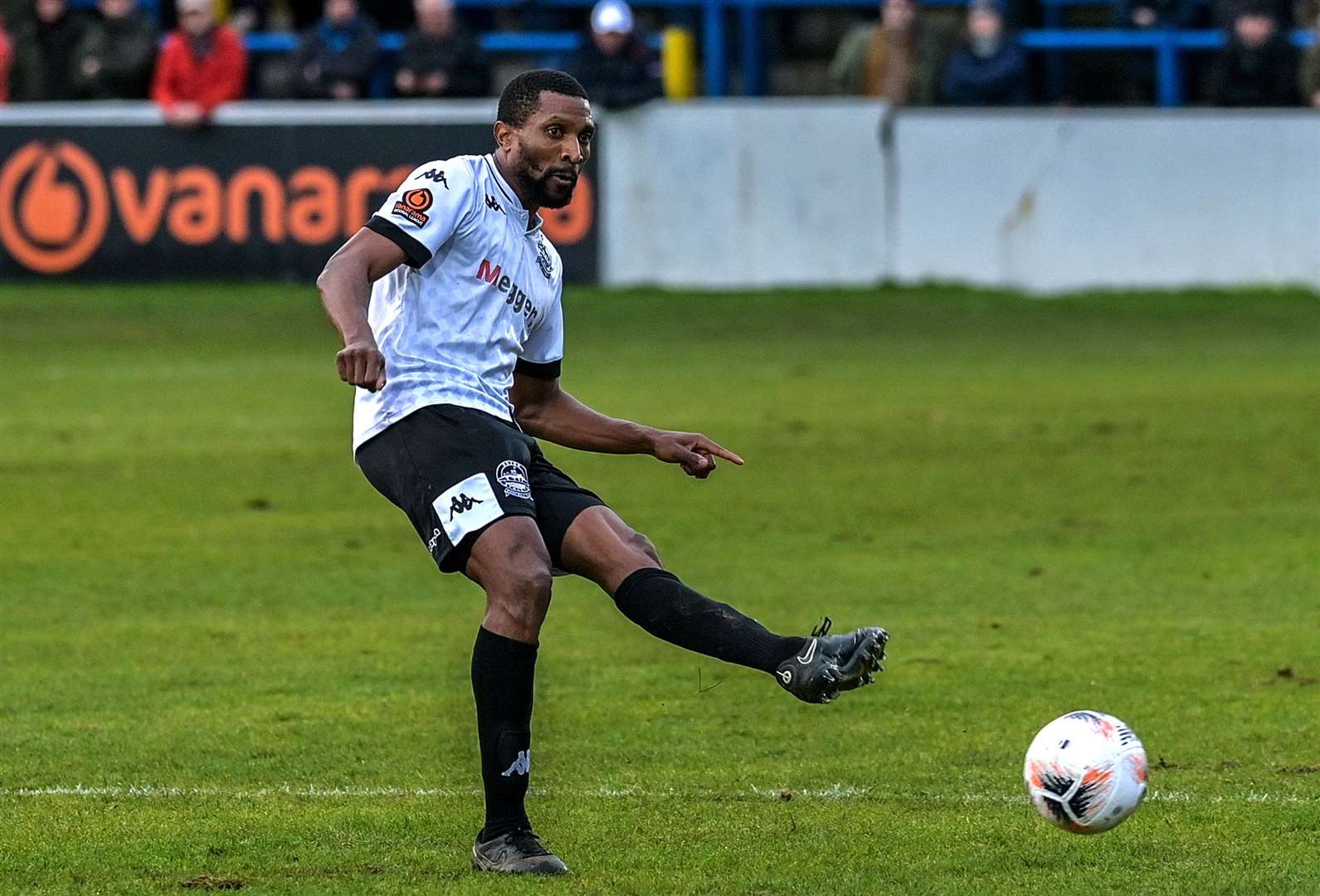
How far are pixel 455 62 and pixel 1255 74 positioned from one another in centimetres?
739

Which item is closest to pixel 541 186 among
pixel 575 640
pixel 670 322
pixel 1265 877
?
pixel 1265 877

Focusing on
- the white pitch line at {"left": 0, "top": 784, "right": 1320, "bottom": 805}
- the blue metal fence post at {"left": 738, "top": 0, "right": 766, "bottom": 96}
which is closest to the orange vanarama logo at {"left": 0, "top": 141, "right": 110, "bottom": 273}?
the blue metal fence post at {"left": 738, "top": 0, "right": 766, "bottom": 96}

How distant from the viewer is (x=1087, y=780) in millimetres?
5887

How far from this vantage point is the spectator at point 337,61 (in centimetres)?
2294

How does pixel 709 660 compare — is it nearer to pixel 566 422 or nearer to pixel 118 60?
pixel 566 422

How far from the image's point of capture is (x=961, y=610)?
32.0 feet

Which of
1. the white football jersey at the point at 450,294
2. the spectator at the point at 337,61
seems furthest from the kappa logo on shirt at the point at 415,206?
the spectator at the point at 337,61

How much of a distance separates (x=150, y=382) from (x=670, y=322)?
4891mm

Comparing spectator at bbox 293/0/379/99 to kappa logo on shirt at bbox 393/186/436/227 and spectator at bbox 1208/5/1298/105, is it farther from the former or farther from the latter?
kappa logo on shirt at bbox 393/186/436/227

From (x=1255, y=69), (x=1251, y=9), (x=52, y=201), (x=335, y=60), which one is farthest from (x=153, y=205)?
(x=1251, y=9)

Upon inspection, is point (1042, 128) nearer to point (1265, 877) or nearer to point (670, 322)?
point (670, 322)

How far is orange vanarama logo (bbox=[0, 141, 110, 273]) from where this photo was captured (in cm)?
2191

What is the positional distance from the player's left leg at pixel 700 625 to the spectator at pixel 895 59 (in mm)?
16385

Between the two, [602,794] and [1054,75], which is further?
[1054,75]
